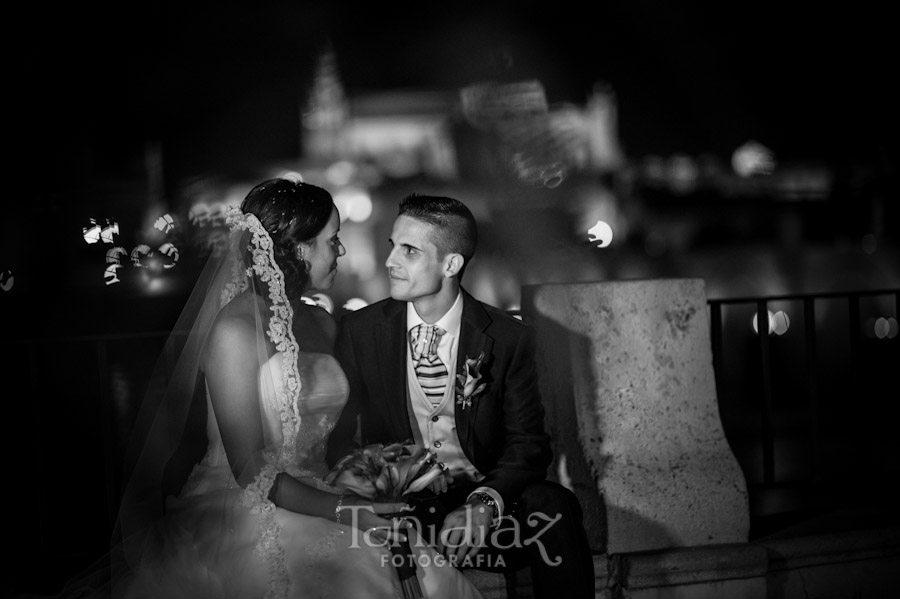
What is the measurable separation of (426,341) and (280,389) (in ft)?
2.44

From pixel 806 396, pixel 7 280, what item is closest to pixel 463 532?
pixel 806 396

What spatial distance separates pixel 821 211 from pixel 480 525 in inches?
Result: 1714

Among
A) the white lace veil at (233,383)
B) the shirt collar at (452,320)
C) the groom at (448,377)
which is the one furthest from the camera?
the shirt collar at (452,320)

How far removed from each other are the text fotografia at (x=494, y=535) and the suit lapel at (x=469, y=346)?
38 cm

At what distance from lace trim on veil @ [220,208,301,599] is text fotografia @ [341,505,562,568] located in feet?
0.99

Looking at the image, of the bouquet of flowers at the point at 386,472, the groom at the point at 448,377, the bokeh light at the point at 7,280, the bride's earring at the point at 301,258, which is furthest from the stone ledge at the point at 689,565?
the bokeh light at the point at 7,280

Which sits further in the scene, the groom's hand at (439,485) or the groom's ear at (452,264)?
the groom's ear at (452,264)

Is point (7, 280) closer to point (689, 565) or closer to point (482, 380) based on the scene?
point (482, 380)

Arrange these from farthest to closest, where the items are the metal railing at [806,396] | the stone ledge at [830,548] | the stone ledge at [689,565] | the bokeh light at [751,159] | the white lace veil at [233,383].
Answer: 1. the bokeh light at [751,159]
2. the metal railing at [806,396]
3. the stone ledge at [830,548]
4. the stone ledge at [689,565]
5. the white lace veil at [233,383]

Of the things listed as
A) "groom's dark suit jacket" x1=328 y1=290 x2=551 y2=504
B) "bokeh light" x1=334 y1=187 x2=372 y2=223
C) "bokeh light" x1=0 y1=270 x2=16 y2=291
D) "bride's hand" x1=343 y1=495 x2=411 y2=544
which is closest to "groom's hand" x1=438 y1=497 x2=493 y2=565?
"bride's hand" x1=343 y1=495 x2=411 y2=544

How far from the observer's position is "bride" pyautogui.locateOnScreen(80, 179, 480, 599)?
11.0ft

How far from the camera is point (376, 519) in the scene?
3328 mm

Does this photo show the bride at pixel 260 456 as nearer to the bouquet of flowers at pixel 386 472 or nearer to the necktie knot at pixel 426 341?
the bouquet of flowers at pixel 386 472

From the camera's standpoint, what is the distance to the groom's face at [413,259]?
12.7ft
